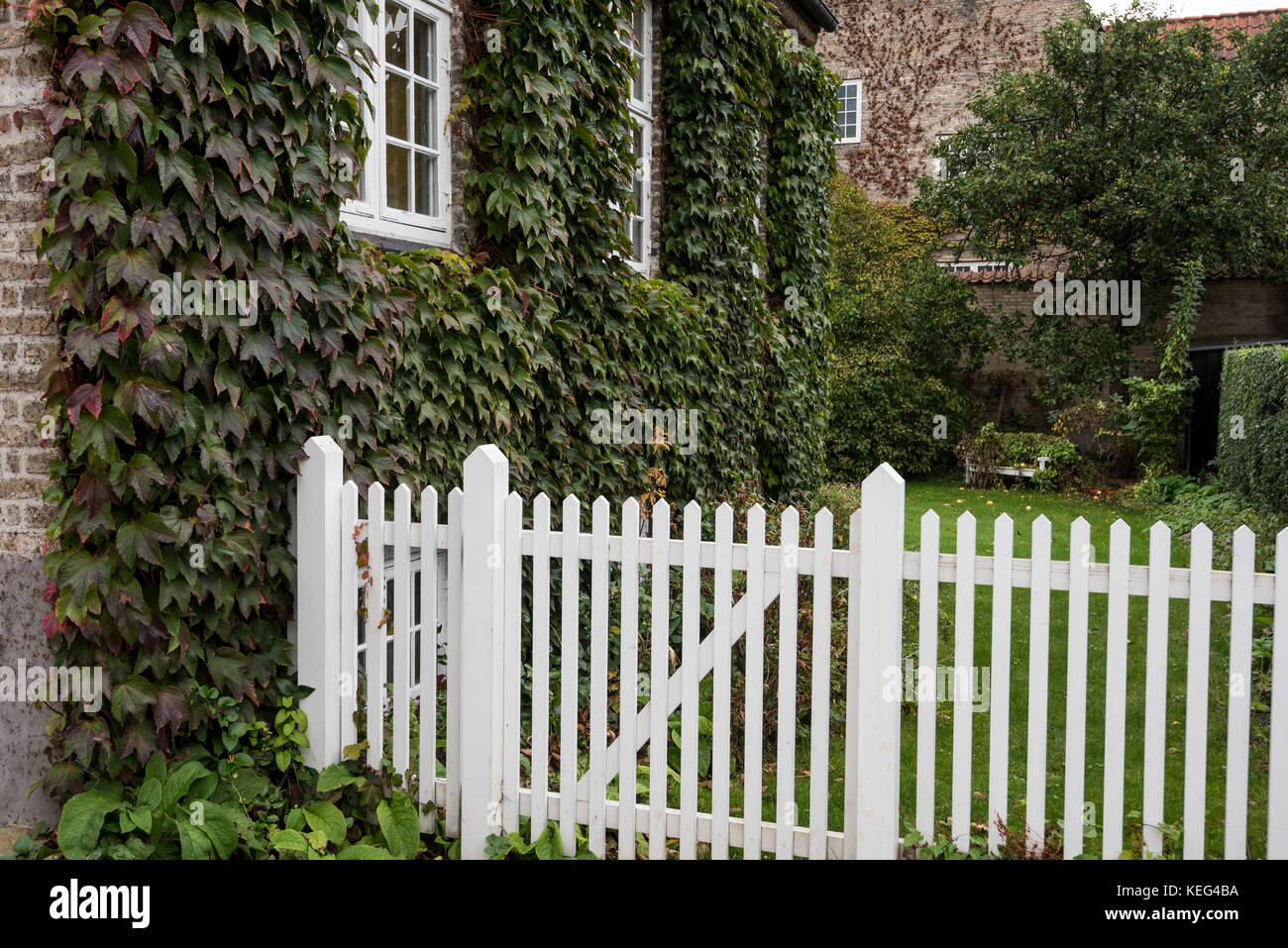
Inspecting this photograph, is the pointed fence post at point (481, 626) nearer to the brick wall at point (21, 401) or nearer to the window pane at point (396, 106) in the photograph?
the brick wall at point (21, 401)

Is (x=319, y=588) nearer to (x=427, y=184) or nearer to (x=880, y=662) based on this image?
(x=880, y=662)

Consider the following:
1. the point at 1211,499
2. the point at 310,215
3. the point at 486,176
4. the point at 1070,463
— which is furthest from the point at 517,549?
the point at 1070,463

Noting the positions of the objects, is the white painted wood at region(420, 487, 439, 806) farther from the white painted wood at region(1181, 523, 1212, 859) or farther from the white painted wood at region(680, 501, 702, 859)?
the white painted wood at region(1181, 523, 1212, 859)

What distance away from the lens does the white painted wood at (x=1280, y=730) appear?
3.47 m

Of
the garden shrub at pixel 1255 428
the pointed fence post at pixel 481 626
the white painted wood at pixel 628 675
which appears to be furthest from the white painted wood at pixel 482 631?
the garden shrub at pixel 1255 428

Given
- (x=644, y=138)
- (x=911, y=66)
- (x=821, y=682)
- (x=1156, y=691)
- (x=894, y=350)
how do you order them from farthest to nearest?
(x=911, y=66), (x=894, y=350), (x=644, y=138), (x=821, y=682), (x=1156, y=691)

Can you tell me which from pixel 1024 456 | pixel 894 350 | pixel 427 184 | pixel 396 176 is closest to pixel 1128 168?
pixel 894 350

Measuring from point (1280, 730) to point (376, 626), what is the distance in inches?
130

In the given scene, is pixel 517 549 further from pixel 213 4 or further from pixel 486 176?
pixel 486 176

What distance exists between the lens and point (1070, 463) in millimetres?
17094

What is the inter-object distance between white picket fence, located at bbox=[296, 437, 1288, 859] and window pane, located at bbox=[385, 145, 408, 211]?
196cm

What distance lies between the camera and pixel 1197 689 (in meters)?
3.57

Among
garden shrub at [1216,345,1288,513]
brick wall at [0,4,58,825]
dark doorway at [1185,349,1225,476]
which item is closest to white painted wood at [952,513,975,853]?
brick wall at [0,4,58,825]

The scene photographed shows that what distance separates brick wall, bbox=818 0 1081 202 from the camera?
77.3ft
